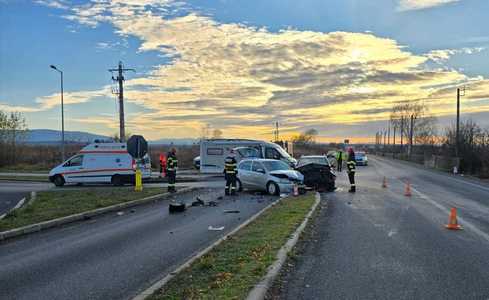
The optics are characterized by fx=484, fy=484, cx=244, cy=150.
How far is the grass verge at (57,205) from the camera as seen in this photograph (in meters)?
12.3

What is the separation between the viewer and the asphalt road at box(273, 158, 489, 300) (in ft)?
19.5

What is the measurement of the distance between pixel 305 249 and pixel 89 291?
3.81 metres

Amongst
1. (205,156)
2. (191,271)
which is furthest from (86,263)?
(205,156)

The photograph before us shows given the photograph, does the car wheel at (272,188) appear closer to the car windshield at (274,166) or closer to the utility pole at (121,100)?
the car windshield at (274,166)

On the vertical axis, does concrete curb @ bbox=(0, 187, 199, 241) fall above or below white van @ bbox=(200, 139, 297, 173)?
below

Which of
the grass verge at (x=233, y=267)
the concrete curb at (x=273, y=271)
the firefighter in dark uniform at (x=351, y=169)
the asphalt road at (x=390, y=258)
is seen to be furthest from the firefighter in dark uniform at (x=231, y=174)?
the concrete curb at (x=273, y=271)

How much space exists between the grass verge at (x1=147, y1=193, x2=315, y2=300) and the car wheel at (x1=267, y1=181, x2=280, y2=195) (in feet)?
29.9

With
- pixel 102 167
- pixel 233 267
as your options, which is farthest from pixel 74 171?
pixel 233 267

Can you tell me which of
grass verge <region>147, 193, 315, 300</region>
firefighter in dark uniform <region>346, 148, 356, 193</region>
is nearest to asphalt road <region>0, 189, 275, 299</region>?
grass verge <region>147, 193, 315, 300</region>

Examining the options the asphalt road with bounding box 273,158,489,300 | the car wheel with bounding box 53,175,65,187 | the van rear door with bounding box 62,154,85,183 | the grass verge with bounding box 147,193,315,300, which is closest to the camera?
the grass verge with bounding box 147,193,315,300

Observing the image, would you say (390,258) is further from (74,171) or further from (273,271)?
(74,171)

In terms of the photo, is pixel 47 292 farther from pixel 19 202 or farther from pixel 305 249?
pixel 19 202

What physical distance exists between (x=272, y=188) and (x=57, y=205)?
8.52 metres

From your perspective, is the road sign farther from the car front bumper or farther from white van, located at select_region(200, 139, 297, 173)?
white van, located at select_region(200, 139, 297, 173)
